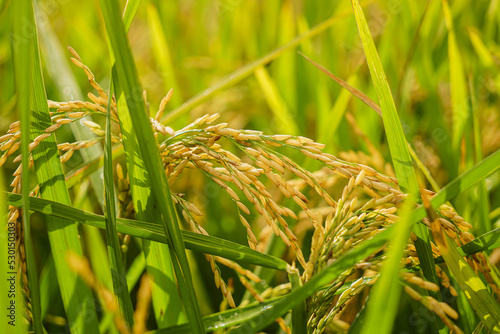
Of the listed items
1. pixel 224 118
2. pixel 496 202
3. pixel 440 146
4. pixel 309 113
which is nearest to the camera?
pixel 496 202

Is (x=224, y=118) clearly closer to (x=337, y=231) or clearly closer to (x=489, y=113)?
(x=489, y=113)

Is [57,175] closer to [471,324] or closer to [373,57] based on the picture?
[373,57]

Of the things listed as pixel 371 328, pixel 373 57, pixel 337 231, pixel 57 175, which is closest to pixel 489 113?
pixel 373 57

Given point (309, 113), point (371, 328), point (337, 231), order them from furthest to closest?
point (309, 113) < point (337, 231) < point (371, 328)

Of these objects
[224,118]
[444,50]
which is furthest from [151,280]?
[444,50]

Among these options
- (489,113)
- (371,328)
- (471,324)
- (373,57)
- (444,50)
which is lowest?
(471,324)

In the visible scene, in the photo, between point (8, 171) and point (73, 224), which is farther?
point (8, 171)

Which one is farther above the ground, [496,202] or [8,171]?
[8,171]
